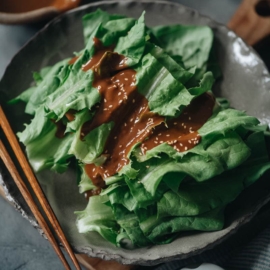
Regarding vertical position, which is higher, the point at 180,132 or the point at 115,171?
the point at 180,132

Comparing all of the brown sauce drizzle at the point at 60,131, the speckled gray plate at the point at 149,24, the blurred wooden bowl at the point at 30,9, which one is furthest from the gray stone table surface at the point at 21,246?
the blurred wooden bowl at the point at 30,9

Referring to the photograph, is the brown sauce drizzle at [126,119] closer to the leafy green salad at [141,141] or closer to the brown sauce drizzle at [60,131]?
the leafy green salad at [141,141]

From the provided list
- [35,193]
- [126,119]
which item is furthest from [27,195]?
[126,119]

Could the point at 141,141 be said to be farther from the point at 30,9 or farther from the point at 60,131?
the point at 30,9

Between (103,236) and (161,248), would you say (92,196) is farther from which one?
(161,248)

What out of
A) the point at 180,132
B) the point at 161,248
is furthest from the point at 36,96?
the point at 161,248
